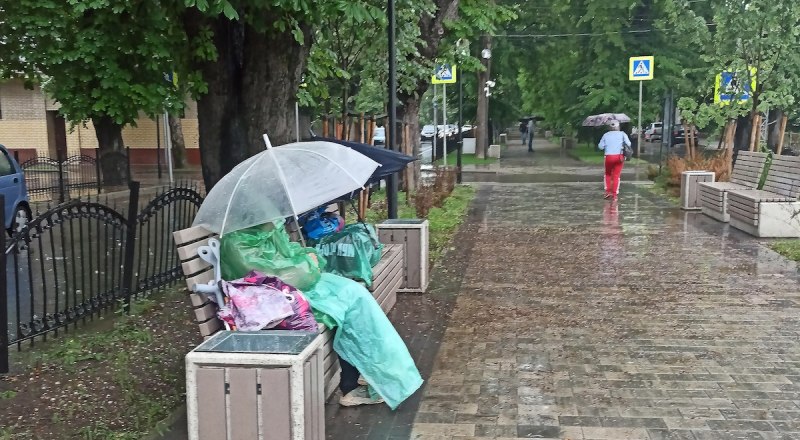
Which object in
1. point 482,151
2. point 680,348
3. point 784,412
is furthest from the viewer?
point 482,151

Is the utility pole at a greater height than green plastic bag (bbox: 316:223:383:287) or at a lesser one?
greater

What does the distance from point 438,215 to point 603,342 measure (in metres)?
8.09

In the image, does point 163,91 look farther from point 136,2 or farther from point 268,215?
point 268,215

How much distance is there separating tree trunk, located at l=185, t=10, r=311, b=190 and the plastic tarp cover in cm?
279

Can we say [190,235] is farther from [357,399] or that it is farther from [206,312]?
[357,399]

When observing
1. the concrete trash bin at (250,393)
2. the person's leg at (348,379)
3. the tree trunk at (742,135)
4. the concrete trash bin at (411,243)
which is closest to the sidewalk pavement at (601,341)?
the person's leg at (348,379)

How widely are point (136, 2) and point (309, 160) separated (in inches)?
105

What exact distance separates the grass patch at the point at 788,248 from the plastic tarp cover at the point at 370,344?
263 inches

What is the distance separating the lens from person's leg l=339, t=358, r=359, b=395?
494 centimetres

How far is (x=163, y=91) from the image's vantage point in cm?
780

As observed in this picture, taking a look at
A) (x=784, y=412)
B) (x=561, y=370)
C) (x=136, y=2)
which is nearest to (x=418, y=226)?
(x=561, y=370)

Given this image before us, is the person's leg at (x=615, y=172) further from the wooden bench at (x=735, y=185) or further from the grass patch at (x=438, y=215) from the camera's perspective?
the grass patch at (x=438, y=215)

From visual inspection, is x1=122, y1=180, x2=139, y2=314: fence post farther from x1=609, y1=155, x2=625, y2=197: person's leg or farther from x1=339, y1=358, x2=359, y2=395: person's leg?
x1=609, y1=155, x2=625, y2=197: person's leg

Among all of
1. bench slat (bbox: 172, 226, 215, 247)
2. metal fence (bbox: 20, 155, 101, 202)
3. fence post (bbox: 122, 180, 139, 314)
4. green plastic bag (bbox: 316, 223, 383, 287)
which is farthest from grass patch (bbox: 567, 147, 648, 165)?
bench slat (bbox: 172, 226, 215, 247)
